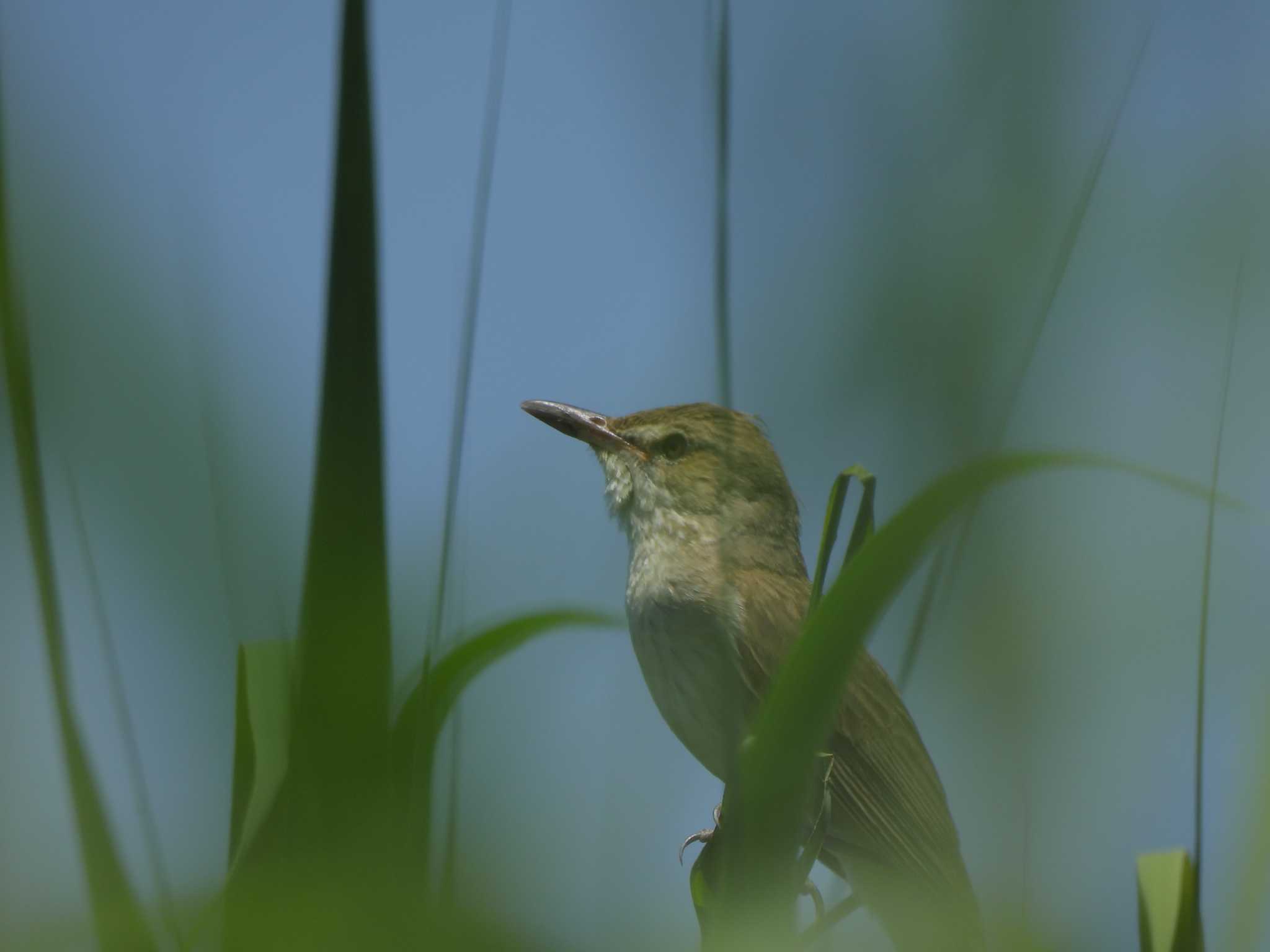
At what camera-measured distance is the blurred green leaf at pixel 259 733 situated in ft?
2.49

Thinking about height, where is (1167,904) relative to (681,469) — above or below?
above

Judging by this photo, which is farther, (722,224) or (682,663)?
(682,663)

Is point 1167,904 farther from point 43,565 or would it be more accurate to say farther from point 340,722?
point 43,565

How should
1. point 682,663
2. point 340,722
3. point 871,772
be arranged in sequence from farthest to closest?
1. point 871,772
2. point 682,663
3. point 340,722

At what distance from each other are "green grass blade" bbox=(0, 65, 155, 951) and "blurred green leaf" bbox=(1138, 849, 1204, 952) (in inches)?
26.2

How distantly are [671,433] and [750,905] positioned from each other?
227 cm

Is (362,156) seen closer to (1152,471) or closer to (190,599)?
(190,599)

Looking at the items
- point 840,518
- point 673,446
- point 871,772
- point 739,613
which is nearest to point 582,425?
point 673,446

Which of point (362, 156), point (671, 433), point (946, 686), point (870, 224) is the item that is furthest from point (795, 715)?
point (671, 433)

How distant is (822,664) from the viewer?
0.82 metres

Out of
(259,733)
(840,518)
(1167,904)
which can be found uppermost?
(840,518)

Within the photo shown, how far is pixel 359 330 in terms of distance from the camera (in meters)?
0.81

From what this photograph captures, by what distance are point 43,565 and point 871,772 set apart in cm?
213

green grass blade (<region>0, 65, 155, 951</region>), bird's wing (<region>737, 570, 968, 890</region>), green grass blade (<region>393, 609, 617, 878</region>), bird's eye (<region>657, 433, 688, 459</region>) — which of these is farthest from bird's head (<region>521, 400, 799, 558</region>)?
green grass blade (<region>0, 65, 155, 951</region>)
